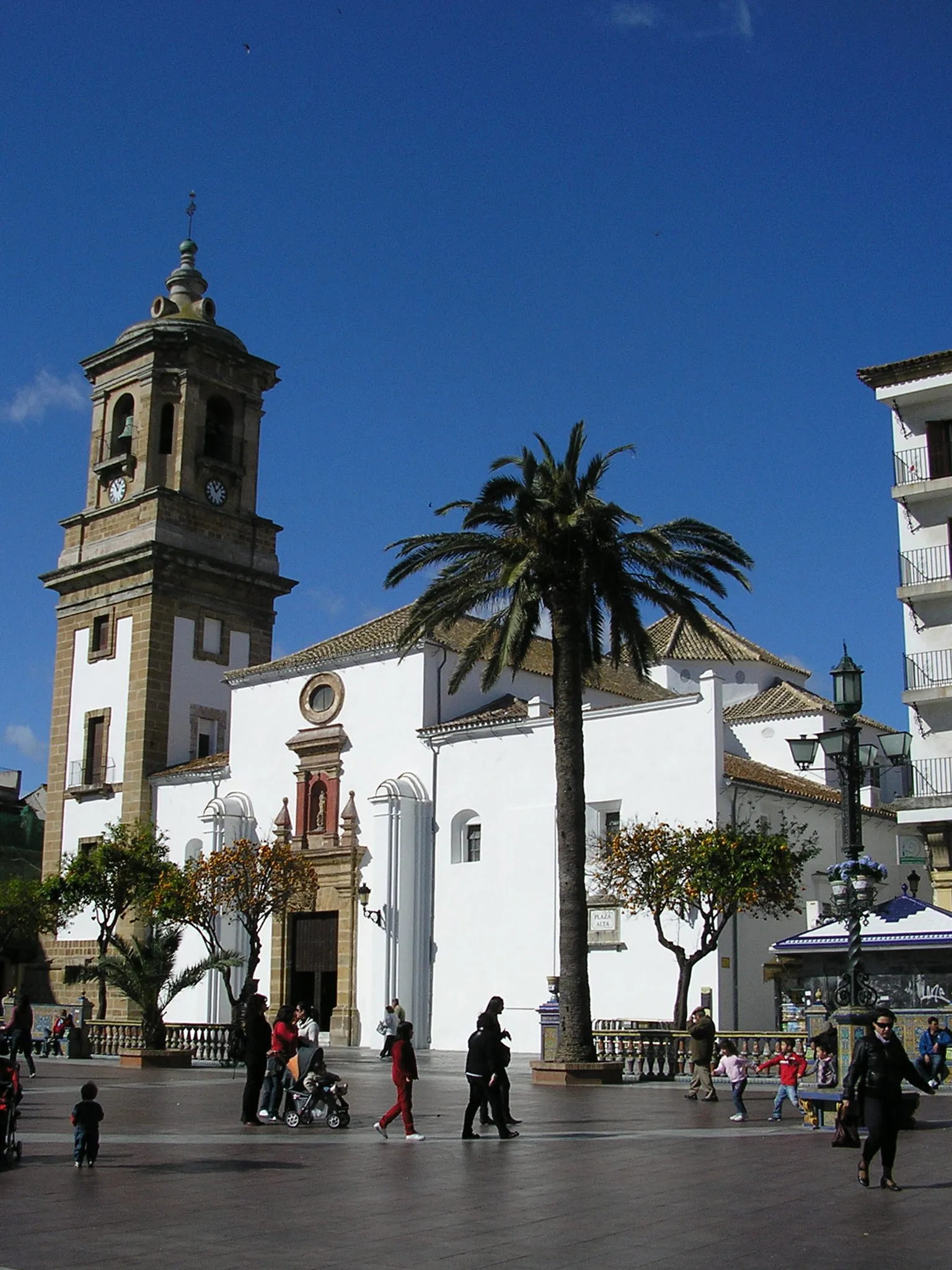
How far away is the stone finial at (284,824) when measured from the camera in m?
43.0

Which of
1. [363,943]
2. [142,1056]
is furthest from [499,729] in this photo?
[142,1056]

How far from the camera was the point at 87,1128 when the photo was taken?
12586 mm

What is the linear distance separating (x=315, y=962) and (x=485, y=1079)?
2719 cm

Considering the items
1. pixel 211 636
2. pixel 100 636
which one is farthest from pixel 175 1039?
pixel 100 636

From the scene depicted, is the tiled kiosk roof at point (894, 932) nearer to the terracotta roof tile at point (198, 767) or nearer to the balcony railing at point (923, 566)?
the balcony railing at point (923, 566)

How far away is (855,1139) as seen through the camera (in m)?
14.5

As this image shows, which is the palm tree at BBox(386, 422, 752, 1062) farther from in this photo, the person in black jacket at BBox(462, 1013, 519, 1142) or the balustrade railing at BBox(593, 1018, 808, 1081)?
the person in black jacket at BBox(462, 1013, 519, 1142)

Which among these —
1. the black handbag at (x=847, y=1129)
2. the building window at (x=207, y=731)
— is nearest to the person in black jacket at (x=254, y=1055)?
the black handbag at (x=847, y=1129)

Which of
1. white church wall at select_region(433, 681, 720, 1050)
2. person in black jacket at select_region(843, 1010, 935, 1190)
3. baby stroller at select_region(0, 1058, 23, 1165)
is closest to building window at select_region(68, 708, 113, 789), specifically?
white church wall at select_region(433, 681, 720, 1050)

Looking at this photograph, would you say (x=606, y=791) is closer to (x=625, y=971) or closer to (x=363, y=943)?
(x=625, y=971)

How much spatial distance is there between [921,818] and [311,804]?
60.7 feet

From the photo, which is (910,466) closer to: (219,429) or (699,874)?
(699,874)

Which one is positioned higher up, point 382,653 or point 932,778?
point 382,653

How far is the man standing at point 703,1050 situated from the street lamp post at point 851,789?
1963 millimetres
